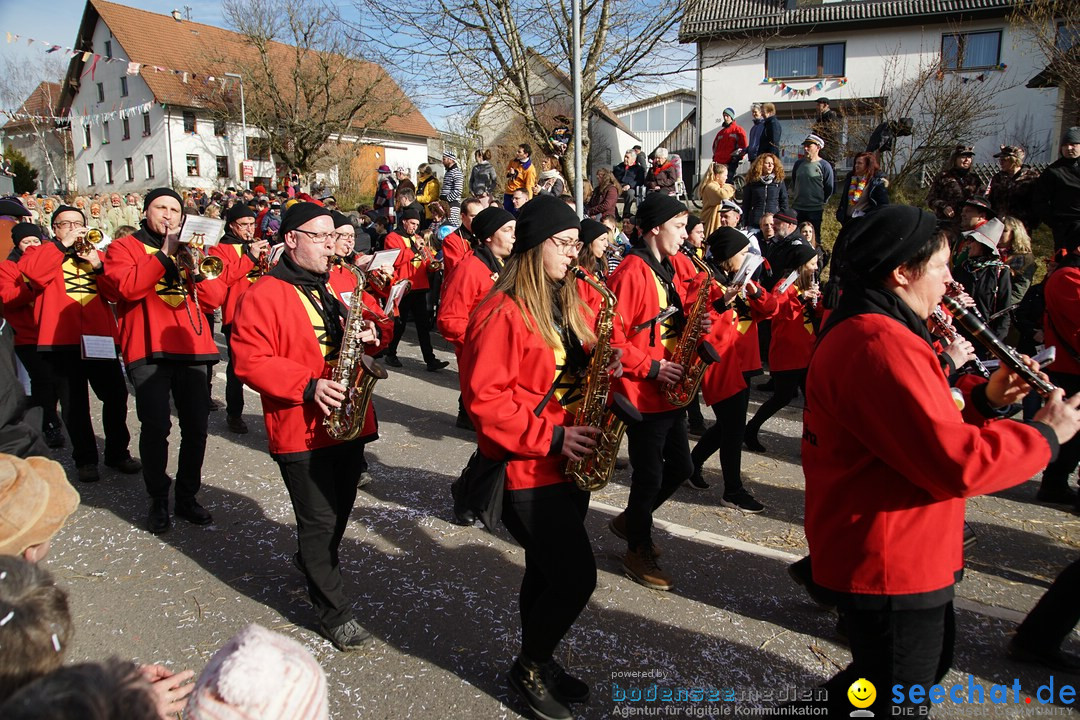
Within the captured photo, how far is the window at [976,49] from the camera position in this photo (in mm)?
27484

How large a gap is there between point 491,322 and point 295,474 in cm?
144

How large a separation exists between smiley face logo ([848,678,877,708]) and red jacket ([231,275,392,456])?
2523mm

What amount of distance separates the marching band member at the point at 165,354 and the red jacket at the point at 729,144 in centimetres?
1093

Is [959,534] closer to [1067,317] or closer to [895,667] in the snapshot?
[895,667]

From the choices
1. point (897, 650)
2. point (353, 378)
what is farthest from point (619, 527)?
point (897, 650)

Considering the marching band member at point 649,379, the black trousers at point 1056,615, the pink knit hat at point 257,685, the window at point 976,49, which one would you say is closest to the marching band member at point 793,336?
the marching band member at point 649,379

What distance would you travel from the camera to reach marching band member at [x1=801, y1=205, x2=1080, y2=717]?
214cm

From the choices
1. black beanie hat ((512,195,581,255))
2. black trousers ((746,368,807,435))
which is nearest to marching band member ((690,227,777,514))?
black trousers ((746,368,807,435))

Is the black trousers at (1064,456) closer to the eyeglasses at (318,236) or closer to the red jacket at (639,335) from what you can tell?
the red jacket at (639,335)

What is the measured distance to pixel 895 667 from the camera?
7.46ft

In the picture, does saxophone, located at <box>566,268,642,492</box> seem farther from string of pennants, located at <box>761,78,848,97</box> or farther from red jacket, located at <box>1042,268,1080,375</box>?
string of pennants, located at <box>761,78,848,97</box>

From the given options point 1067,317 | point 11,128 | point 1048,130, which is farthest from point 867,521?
point 11,128

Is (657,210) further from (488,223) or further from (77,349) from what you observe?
(77,349)

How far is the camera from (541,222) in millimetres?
3080
